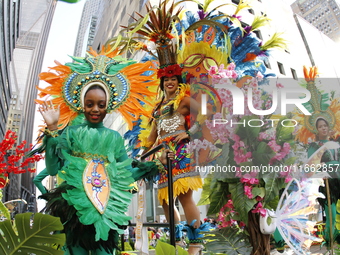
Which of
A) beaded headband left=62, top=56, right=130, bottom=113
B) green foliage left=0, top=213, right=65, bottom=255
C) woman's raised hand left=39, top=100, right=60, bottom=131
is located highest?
beaded headband left=62, top=56, right=130, bottom=113

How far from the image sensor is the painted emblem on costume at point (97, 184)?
229cm

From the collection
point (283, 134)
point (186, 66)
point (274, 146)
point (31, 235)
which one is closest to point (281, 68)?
point (186, 66)

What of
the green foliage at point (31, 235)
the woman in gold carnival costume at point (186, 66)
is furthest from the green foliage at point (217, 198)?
the green foliage at point (31, 235)

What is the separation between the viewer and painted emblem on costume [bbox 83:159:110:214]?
7.53 ft

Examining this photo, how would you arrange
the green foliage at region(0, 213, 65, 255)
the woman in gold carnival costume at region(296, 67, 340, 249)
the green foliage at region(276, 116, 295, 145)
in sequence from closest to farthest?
1. the green foliage at region(0, 213, 65, 255)
2. the green foliage at region(276, 116, 295, 145)
3. the woman in gold carnival costume at region(296, 67, 340, 249)

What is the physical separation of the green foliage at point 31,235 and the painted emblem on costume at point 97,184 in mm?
589

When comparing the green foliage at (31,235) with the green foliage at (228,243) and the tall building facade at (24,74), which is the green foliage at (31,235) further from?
the tall building facade at (24,74)

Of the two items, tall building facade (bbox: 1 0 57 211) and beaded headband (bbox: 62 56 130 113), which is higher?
tall building facade (bbox: 1 0 57 211)

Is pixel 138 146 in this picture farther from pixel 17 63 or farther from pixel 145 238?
Answer: pixel 17 63

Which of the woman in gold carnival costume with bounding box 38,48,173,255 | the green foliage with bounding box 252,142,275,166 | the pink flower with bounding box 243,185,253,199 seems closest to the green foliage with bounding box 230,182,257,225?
the pink flower with bounding box 243,185,253,199

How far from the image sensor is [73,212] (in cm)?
224

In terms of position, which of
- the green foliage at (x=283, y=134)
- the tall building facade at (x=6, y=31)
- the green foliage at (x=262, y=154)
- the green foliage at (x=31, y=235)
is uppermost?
the tall building facade at (x=6, y=31)

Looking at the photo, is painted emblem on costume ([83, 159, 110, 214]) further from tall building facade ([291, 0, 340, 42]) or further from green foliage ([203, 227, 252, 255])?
tall building facade ([291, 0, 340, 42])

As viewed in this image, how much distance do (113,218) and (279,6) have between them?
20081mm
